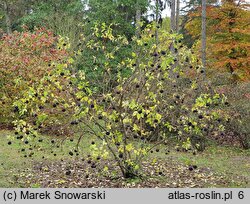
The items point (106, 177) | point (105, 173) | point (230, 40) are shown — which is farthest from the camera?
point (230, 40)

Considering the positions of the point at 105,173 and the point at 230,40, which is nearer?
the point at 105,173

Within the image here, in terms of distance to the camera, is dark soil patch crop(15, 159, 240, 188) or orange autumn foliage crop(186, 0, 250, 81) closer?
dark soil patch crop(15, 159, 240, 188)

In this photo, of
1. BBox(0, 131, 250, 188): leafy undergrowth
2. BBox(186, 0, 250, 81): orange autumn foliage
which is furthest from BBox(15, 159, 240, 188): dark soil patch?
BBox(186, 0, 250, 81): orange autumn foliage

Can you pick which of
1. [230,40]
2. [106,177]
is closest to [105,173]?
[106,177]

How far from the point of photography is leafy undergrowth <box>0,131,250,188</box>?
6.40m

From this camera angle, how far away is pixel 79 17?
21703mm

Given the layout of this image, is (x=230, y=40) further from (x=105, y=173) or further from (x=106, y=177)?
(x=106, y=177)

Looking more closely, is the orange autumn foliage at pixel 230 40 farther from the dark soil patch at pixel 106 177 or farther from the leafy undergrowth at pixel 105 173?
the dark soil patch at pixel 106 177

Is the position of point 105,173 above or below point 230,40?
below

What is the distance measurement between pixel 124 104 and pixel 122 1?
15724 mm

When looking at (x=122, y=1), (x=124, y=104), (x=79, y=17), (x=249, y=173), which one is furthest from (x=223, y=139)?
(x=79, y=17)

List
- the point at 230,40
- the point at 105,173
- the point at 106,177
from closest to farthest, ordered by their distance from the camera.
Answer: the point at 106,177, the point at 105,173, the point at 230,40

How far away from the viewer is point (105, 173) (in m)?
6.88

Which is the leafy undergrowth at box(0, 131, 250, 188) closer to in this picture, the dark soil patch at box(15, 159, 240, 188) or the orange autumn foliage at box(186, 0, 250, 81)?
the dark soil patch at box(15, 159, 240, 188)
